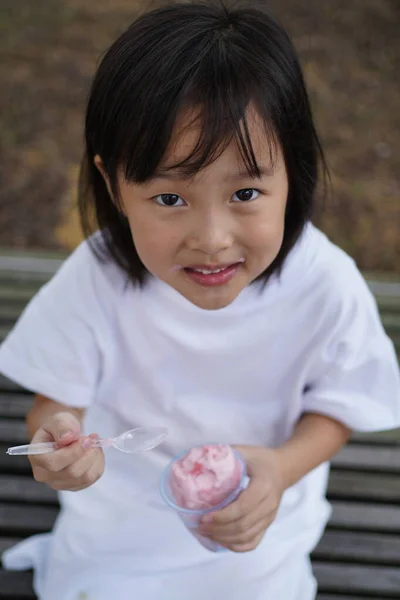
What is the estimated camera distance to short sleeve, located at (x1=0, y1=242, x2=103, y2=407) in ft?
4.84

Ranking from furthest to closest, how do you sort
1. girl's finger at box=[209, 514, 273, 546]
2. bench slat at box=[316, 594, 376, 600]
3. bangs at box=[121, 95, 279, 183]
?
bench slat at box=[316, 594, 376, 600]
girl's finger at box=[209, 514, 273, 546]
bangs at box=[121, 95, 279, 183]

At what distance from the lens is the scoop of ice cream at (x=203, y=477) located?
1.21 metres

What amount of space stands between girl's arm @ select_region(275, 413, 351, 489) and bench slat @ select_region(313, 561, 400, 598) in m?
0.34

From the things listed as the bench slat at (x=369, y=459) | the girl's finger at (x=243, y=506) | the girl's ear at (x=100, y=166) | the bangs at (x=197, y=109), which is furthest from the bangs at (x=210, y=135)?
the bench slat at (x=369, y=459)

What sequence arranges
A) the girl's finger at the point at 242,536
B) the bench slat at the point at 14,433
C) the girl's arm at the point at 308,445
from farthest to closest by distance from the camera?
1. the bench slat at the point at 14,433
2. the girl's arm at the point at 308,445
3. the girl's finger at the point at 242,536

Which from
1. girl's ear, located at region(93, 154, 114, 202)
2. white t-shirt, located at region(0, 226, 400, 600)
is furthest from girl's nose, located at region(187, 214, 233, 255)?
white t-shirt, located at region(0, 226, 400, 600)

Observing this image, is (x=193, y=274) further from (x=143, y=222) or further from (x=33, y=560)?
(x=33, y=560)

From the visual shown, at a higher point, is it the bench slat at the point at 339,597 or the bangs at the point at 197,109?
the bangs at the point at 197,109

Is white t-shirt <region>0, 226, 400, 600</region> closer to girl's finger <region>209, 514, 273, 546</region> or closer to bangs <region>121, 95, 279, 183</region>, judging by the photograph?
girl's finger <region>209, 514, 273, 546</region>

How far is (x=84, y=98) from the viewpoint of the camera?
272 centimetres

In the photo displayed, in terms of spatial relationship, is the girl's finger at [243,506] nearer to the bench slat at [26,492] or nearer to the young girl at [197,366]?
the young girl at [197,366]

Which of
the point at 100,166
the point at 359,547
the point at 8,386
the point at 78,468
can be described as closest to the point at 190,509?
the point at 78,468

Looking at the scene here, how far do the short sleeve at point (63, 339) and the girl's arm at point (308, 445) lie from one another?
0.40 metres

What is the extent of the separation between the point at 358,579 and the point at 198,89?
1.11 metres
